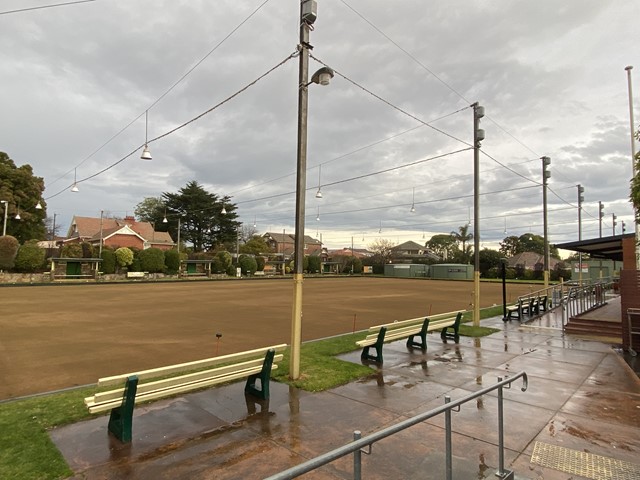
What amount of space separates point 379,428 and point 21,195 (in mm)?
54285

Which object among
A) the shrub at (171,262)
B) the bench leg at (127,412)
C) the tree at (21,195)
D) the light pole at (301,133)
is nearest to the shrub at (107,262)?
the shrub at (171,262)

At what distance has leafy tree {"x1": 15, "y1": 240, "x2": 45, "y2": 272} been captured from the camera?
36.4 meters

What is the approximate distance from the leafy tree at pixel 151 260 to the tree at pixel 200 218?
2625 centimetres

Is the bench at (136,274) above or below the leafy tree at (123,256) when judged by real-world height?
below

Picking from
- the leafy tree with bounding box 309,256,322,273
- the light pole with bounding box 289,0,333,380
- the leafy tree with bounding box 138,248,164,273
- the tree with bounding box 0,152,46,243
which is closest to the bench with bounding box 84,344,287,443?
the light pole with bounding box 289,0,333,380

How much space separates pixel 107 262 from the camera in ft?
142

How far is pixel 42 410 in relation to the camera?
529 cm

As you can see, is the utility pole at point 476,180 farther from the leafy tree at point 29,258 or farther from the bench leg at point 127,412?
the leafy tree at point 29,258

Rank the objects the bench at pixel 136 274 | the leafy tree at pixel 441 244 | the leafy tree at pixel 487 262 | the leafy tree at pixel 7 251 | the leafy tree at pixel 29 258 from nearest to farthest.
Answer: the leafy tree at pixel 7 251, the leafy tree at pixel 29 258, the bench at pixel 136 274, the leafy tree at pixel 487 262, the leafy tree at pixel 441 244

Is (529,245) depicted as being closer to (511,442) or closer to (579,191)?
(579,191)

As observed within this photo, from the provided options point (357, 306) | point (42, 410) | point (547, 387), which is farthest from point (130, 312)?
point (547, 387)

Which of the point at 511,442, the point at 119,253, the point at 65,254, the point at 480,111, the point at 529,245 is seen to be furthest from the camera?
the point at 529,245

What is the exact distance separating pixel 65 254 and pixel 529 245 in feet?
270

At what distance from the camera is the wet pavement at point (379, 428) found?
3902 mm
